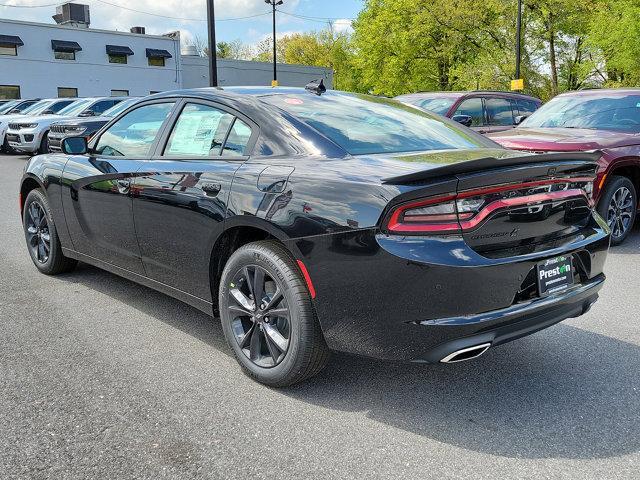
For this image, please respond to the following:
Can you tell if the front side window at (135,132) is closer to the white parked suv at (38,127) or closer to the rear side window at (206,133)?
the rear side window at (206,133)

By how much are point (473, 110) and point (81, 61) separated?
36754mm

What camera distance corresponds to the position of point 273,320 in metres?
3.19

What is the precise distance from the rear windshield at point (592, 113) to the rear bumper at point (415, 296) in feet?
17.5

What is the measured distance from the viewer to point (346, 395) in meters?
3.14

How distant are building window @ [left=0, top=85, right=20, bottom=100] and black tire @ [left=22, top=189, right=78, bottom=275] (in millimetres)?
37419

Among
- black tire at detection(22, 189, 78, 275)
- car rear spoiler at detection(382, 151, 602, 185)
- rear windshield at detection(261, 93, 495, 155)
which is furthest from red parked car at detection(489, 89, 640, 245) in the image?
black tire at detection(22, 189, 78, 275)

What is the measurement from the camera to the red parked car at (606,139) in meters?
6.48

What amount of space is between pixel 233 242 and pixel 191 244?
0.95 feet

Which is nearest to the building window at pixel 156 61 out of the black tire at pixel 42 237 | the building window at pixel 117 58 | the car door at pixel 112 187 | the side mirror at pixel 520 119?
the building window at pixel 117 58

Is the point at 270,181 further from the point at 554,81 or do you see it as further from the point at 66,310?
the point at 554,81

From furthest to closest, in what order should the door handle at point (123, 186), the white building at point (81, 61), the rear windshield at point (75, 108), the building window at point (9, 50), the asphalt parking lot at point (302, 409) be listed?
the white building at point (81, 61) < the building window at point (9, 50) < the rear windshield at point (75, 108) < the door handle at point (123, 186) < the asphalt parking lot at point (302, 409)

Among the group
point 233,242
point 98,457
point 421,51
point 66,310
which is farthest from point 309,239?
point 421,51

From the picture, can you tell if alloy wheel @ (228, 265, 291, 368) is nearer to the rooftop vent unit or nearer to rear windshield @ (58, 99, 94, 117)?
rear windshield @ (58, 99, 94, 117)

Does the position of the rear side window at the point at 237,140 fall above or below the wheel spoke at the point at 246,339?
above
